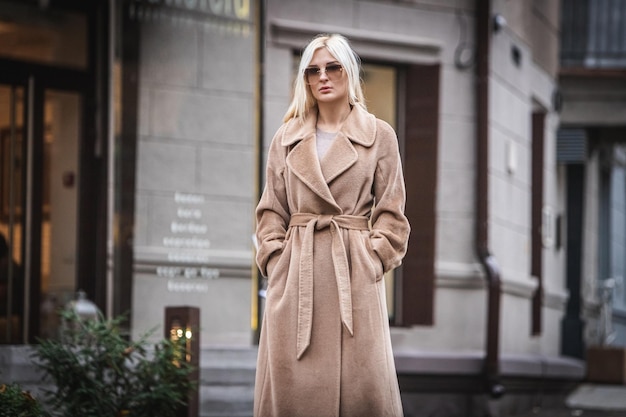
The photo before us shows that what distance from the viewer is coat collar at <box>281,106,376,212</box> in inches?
225

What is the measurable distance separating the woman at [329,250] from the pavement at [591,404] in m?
7.21

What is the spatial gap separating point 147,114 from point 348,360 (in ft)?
17.4

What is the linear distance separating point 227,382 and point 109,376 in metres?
2.63

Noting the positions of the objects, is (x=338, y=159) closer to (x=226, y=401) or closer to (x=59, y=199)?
(x=226, y=401)

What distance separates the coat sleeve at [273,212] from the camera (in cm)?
578

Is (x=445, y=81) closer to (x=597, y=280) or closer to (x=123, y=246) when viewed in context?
(x=123, y=246)

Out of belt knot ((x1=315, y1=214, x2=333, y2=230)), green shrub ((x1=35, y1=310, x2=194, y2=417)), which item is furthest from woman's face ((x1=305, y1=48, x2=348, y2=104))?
green shrub ((x1=35, y1=310, x2=194, y2=417))

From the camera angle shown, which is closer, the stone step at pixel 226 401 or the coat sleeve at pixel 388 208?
the coat sleeve at pixel 388 208

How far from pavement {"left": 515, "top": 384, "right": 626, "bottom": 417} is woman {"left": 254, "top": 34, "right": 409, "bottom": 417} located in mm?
7206

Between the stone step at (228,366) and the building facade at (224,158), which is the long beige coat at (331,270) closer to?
the stone step at (228,366)

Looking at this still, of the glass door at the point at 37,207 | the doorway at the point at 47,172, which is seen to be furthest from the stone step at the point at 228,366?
the glass door at the point at 37,207

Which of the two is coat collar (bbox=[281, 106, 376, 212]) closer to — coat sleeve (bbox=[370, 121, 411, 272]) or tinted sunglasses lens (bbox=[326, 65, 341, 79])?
coat sleeve (bbox=[370, 121, 411, 272])

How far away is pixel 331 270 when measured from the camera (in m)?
5.70

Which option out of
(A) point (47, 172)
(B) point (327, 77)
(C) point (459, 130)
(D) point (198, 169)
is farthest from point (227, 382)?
(B) point (327, 77)
